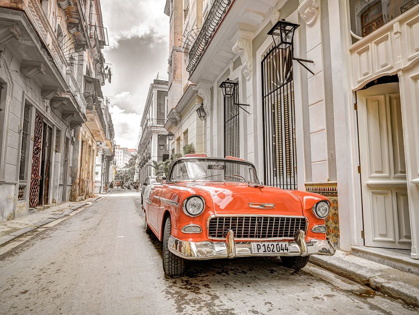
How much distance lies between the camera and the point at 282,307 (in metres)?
2.29

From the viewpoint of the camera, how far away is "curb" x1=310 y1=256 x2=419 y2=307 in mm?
2494

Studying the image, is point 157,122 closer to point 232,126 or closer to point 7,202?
point 232,126

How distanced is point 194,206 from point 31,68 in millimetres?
7844

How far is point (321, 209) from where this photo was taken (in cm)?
309

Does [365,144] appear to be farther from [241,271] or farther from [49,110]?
[49,110]

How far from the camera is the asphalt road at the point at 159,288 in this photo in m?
2.25

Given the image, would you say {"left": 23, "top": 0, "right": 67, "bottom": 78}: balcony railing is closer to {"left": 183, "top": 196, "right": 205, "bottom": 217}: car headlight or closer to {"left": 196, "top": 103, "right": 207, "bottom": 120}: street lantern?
{"left": 196, "top": 103, "right": 207, "bottom": 120}: street lantern

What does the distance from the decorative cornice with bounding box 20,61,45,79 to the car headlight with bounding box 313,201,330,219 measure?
27.5ft

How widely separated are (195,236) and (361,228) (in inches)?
105

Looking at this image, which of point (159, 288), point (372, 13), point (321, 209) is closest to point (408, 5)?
point (372, 13)

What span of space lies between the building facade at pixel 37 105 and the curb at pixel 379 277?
24.1 feet

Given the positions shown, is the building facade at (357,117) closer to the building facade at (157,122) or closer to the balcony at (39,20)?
the balcony at (39,20)

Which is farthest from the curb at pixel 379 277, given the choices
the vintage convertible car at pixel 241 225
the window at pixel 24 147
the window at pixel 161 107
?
the window at pixel 161 107

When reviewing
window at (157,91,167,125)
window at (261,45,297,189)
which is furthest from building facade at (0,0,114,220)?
window at (157,91,167,125)
